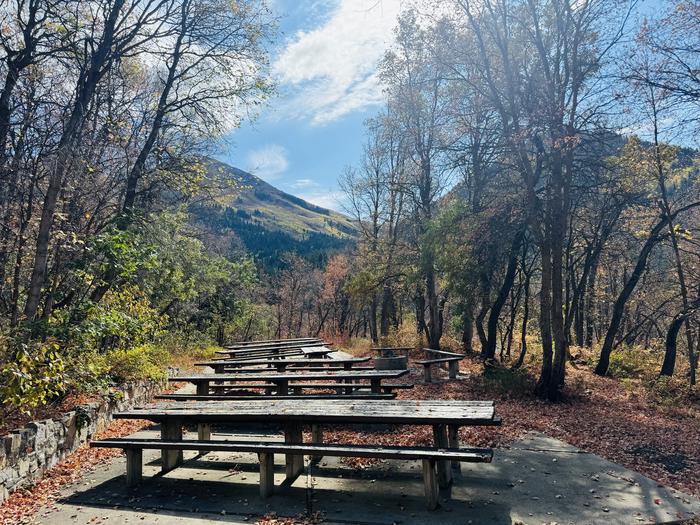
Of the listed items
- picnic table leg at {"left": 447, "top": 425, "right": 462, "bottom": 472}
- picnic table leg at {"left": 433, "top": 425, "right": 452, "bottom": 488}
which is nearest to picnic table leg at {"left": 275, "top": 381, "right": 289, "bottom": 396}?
picnic table leg at {"left": 447, "top": 425, "right": 462, "bottom": 472}

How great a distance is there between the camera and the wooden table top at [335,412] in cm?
414

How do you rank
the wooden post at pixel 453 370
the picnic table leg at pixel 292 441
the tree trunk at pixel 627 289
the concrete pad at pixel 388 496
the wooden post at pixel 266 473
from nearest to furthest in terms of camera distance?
the concrete pad at pixel 388 496 → the wooden post at pixel 266 473 → the picnic table leg at pixel 292 441 → the wooden post at pixel 453 370 → the tree trunk at pixel 627 289

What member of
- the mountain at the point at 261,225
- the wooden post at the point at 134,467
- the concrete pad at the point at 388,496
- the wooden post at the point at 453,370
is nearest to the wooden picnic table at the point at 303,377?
the concrete pad at the point at 388,496

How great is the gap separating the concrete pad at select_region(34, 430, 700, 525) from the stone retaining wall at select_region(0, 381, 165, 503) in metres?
0.49

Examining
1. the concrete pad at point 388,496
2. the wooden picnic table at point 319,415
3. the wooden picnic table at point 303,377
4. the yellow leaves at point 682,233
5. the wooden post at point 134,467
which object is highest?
the yellow leaves at point 682,233

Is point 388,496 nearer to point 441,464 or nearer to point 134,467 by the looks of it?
point 441,464

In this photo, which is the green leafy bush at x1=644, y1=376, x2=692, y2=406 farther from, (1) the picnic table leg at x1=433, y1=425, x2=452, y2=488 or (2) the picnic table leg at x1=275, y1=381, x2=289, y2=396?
(2) the picnic table leg at x1=275, y1=381, x2=289, y2=396

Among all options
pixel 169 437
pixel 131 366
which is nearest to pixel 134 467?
pixel 169 437

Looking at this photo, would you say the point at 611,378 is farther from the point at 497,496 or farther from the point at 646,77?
the point at 497,496

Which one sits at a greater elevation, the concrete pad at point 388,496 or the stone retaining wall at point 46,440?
the stone retaining wall at point 46,440

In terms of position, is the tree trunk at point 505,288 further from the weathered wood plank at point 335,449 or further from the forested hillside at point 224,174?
the weathered wood plank at point 335,449

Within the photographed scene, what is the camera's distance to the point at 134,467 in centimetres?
480

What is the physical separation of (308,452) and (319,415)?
0.37 meters

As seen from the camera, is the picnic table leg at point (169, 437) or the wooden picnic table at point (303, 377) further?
the wooden picnic table at point (303, 377)
